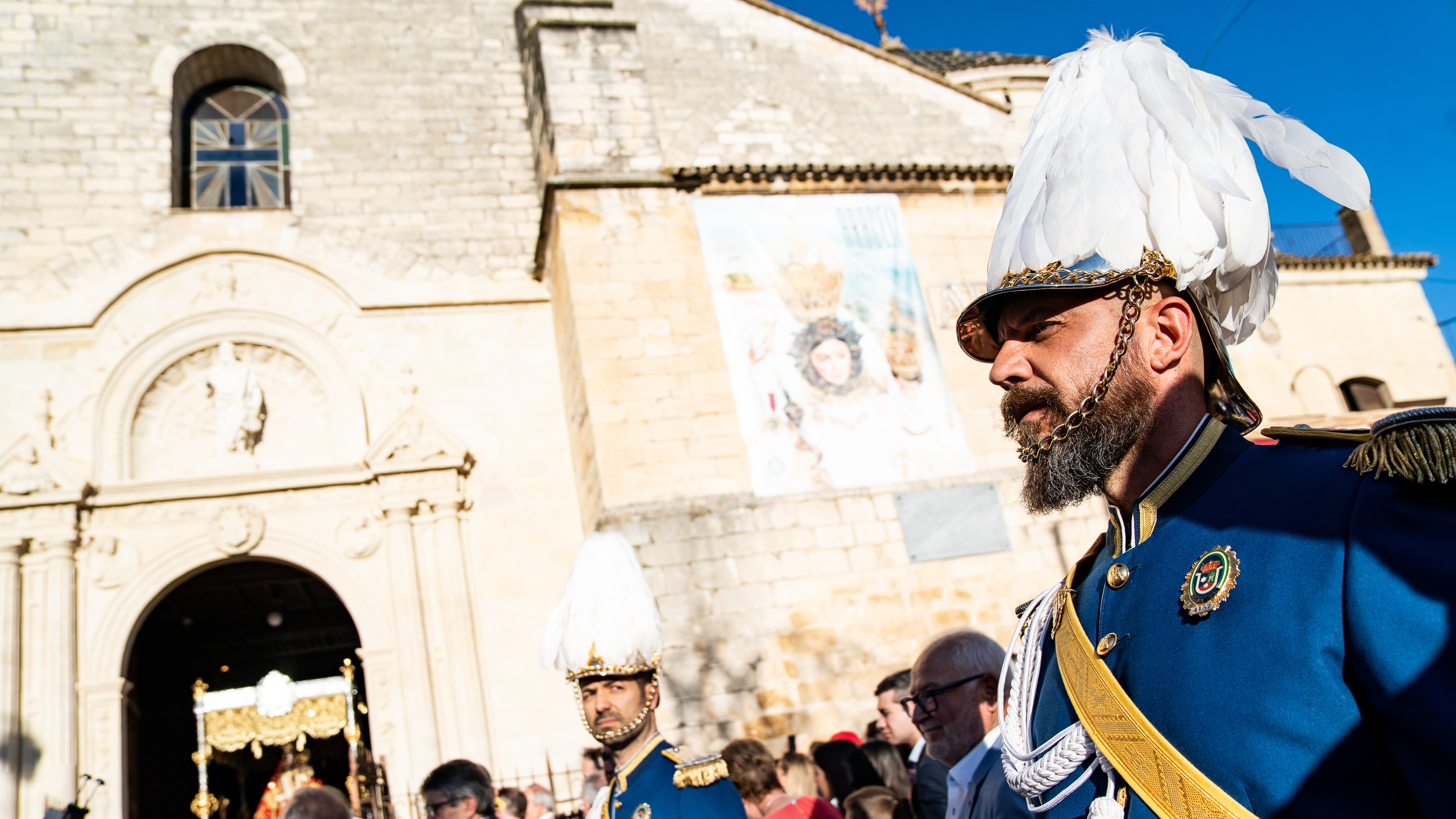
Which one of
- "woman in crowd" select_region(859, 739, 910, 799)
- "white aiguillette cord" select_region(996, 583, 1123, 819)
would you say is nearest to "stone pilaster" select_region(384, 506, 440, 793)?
"woman in crowd" select_region(859, 739, 910, 799)

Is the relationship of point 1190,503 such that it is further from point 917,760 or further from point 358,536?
point 358,536

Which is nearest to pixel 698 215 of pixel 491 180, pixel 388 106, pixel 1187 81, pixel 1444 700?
pixel 491 180

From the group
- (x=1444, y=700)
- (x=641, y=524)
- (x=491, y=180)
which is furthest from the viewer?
(x=491, y=180)

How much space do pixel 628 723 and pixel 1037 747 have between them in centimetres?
227

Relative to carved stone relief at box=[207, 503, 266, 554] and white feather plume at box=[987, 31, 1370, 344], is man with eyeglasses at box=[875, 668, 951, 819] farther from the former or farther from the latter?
carved stone relief at box=[207, 503, 266, 554]

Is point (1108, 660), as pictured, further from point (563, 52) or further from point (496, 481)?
point (563, 52)

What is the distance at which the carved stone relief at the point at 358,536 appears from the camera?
1005 cm

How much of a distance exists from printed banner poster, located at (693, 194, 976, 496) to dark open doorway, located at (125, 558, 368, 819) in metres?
5.52

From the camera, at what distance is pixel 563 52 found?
1083cm

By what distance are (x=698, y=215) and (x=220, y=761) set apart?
26.5 ft

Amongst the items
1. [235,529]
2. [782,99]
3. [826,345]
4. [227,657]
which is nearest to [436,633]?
[235,529]

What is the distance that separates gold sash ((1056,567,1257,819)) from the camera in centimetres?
132

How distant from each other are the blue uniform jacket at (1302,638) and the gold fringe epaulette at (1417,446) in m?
0.04

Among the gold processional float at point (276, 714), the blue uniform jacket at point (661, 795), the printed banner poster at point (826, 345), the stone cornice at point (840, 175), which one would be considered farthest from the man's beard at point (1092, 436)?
the gold processional float at point (276, 714)
